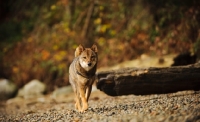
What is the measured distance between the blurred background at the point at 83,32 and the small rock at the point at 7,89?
0.75m

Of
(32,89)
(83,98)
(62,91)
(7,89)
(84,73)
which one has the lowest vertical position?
(83,98)

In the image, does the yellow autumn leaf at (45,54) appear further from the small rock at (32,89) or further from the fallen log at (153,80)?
the fallen log at (153,80)

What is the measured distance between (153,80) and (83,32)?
979 centimetres

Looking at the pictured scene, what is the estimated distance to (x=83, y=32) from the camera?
1920 centimetres

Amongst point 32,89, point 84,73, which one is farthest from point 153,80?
point 32,89

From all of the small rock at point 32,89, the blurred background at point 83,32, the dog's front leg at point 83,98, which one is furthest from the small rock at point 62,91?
the dog's front leg at point 83,98

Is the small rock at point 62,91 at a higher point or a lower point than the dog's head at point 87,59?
higher

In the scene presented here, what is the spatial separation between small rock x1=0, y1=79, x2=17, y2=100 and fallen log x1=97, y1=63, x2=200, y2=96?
27.1 ft

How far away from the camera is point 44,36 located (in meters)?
20.1

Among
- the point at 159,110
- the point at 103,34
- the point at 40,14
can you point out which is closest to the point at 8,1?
the point at 40,14

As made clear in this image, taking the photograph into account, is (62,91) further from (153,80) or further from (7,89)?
(153,80)

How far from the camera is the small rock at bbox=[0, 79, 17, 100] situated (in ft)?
56.6

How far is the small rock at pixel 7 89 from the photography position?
680 inches

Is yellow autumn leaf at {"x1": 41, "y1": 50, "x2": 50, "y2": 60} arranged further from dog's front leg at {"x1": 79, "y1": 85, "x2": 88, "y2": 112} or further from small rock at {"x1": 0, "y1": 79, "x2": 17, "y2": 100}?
dog's front leg at {"x1": 79, "y1": 85, "x2": 88, "y2": 112}
